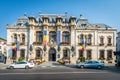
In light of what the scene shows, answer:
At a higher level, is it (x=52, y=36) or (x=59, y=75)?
(x=52, y=36)

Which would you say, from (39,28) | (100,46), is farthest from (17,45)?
(100,46)

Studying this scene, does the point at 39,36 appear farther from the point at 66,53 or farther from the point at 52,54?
the point at 66,53

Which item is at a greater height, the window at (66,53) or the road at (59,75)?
the window at (66,53)

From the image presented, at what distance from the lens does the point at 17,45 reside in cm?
5572

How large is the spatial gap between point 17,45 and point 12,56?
3.69 meters

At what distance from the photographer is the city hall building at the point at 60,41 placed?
2223 inches

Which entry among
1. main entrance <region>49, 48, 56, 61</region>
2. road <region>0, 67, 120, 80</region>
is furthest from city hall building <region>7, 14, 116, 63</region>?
road <region>0, 67, 120, 80</region>

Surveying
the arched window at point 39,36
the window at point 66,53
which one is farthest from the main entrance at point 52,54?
the arched window at point 39,36

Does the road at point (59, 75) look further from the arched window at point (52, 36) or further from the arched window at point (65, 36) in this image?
the arched window at point (52, 36)

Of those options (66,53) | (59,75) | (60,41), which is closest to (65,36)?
(60,41)

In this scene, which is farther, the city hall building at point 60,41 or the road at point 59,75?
the city hall building at point 60,41

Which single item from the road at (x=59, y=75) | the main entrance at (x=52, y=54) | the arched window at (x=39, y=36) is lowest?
the road at (x=59, y=75)

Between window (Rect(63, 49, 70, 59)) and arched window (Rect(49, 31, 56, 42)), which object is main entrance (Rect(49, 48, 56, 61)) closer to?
window (Rect(63, 49, 70, 59))

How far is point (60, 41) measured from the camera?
56.6 meters
